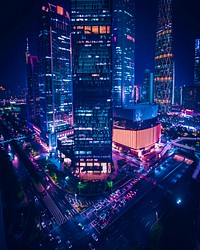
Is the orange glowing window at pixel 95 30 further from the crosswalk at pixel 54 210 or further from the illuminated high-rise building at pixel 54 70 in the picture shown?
the crosswalk at pixel 54 210

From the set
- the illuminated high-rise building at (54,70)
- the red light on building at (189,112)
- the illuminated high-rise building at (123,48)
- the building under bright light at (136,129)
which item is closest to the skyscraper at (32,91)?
the illuminated high-rise building at (54,70)

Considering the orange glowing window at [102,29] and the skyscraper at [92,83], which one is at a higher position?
the orange glowing window at [102,29]

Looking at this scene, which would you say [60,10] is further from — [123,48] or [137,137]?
[137,137]

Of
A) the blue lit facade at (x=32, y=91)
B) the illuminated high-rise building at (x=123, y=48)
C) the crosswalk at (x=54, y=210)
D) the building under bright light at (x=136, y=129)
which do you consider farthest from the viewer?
the illuminated high-rise building at (x=123, y=48)

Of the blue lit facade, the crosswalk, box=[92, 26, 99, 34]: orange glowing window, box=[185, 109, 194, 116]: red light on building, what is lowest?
the crosswalk

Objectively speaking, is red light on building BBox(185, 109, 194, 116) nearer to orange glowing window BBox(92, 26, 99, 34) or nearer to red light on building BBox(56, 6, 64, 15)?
orange glowing window BBox(92, 26, 99, 34)

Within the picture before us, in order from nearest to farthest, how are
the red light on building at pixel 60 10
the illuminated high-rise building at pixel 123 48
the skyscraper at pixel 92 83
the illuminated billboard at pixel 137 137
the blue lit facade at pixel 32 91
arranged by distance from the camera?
the skyscraper at pixel 92 83 < the illuminated billboard at pixel 137 137 < the red light on building at pixel 60 10 < the blue lit facade at pixel 32 91 < the illuminated high-rise building at pixel 123 48

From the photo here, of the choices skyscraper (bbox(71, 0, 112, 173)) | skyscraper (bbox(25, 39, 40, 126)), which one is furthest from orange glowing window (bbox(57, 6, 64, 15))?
skyscraper (bbox(71, 0, 112, 173))
